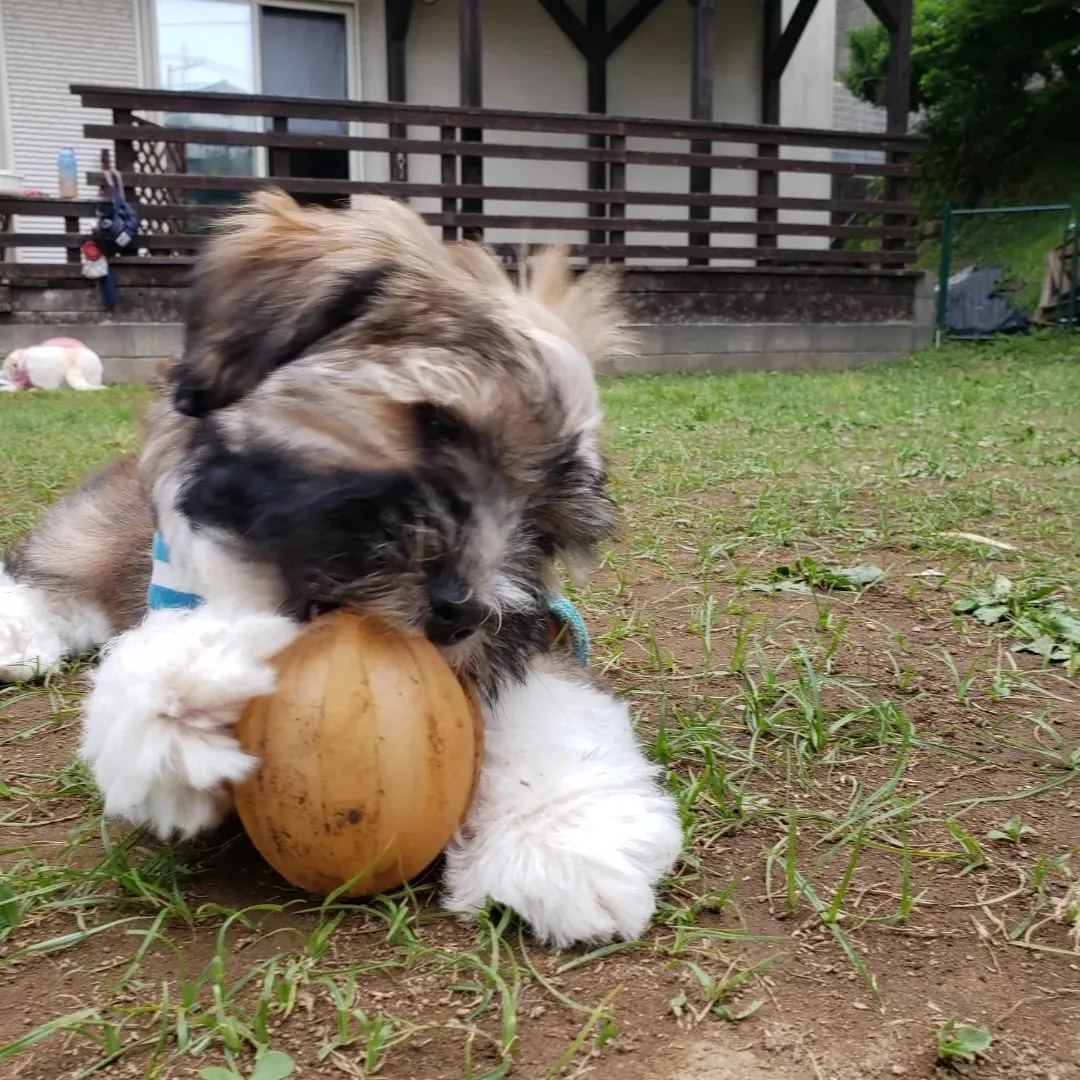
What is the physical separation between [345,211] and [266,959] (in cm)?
158

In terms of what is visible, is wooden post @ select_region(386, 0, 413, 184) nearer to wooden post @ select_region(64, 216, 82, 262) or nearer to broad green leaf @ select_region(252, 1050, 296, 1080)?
wooden post @ select_region(64, 216, 82, 262)

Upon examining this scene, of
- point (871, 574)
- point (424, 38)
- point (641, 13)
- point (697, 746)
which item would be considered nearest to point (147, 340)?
point (424, 38)

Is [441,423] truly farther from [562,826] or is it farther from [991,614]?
[991,614]

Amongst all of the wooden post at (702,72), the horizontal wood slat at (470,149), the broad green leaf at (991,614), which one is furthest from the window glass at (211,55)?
the broad green leaf at (991,614)

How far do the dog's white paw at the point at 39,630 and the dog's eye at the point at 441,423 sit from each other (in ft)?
6.25

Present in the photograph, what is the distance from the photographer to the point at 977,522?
5.03 meters

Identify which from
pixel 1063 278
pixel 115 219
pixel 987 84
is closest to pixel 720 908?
pixel 115 219

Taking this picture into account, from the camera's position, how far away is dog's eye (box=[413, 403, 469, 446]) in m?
1.92

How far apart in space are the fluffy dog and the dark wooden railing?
9246 millimetres

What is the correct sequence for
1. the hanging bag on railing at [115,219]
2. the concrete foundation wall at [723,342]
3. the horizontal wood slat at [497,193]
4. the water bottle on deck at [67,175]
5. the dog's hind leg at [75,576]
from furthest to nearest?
the water bottle on deck at [67,175] → the concrete foundation wall at [723,342] → the horizontal wood slat at [497,193] → the hanging bag on railing at [115,219] → the dog's hind leg at [75,576]

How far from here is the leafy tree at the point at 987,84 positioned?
2278 cm

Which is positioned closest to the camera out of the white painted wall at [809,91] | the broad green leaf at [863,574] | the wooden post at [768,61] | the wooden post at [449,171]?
the broad green leaf at [863,574]

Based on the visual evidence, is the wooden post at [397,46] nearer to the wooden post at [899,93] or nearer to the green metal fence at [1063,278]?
the wooden post at [899,93]

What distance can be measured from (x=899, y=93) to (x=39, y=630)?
15882 mm
